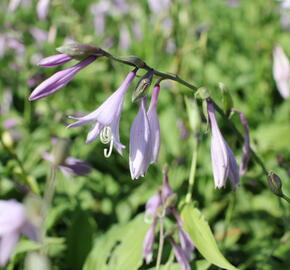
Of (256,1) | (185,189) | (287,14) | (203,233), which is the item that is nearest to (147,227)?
(203,233)

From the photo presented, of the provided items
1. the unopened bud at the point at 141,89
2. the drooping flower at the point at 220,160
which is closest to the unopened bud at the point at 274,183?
the drooping flower at the point at 220,160

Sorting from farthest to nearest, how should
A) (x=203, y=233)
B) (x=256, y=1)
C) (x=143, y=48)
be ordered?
1. (x=256, y=1)
2. (x=143, y=48)
3. (x=203, y=233)

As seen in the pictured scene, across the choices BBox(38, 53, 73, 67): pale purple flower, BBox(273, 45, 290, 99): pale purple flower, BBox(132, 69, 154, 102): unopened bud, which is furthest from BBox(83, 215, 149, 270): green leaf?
BBox(273, 45, 290, 99): pale purple flower

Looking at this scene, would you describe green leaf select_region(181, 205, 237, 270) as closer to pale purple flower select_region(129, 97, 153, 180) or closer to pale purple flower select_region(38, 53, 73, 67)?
pale purple flower select_region(129, 97, 153, 180)

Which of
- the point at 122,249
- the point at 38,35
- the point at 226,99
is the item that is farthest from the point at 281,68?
the point at 38,35

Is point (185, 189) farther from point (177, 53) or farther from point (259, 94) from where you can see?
point (259, 94)
